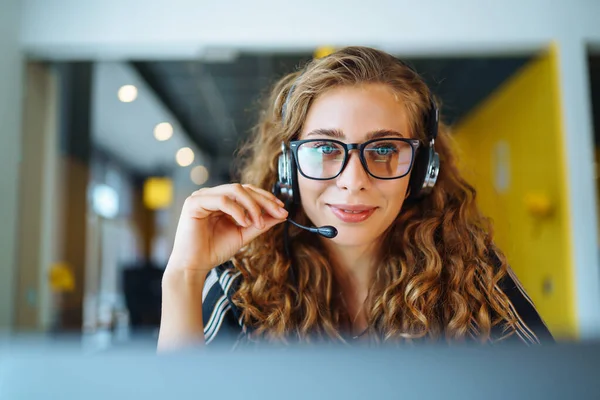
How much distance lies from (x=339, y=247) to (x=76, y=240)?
294cm

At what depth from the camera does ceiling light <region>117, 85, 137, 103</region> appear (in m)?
3.72

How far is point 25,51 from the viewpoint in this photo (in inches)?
116

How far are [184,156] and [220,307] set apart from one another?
460 centimetres

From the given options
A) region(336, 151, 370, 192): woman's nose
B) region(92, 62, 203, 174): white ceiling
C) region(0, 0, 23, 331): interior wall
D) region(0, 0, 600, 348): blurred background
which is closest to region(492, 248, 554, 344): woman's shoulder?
region(336, 151, 370, 192): woman's nose

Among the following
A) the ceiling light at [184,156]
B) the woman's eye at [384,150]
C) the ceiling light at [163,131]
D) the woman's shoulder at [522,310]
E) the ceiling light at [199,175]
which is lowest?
the woman's shoulder at [522,310]

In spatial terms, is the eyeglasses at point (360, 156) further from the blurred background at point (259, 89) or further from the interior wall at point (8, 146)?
the interior wall at point (8, 146)

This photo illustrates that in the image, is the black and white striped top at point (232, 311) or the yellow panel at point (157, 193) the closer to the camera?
the black and white striped top at point (232, 311)

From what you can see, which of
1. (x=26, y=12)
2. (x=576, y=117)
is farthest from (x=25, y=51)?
(x=576, y=117)

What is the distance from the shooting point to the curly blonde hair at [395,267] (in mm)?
877

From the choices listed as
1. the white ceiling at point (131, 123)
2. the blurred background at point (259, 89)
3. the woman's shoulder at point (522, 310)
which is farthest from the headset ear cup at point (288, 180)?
the white ceiling at point (131, 123)

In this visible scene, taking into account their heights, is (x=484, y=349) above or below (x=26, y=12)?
below

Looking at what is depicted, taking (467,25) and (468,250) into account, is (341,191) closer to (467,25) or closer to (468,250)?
(468,250)

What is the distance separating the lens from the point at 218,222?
0.88 metres

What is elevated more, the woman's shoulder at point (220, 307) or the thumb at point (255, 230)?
the thumb at point (255, 230)
